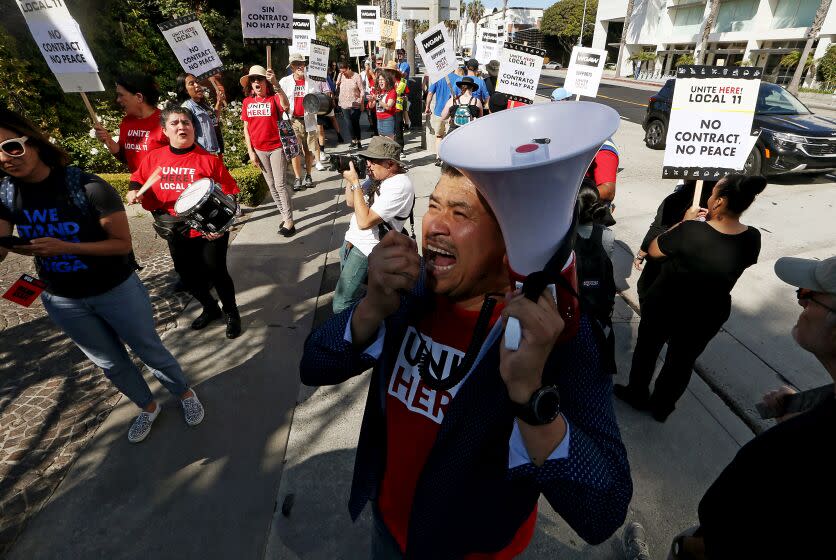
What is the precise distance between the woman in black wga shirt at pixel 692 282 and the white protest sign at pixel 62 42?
483cm

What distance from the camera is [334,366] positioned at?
53.7 inches

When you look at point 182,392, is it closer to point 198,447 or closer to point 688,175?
point 198,447

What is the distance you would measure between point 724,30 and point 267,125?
43069mm

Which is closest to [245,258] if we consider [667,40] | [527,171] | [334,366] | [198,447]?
[198,447]

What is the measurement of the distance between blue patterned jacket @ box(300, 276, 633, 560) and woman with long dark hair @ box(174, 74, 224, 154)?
4.50 metres

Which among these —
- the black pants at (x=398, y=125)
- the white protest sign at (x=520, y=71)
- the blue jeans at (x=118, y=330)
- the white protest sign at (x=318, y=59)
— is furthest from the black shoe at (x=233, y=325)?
the white protest sign at (x=318, y=59)

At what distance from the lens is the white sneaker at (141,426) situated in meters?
2.84

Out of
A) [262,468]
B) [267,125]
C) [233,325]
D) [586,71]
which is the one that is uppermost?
[586,71]

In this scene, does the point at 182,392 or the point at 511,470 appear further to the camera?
the point at 182,392

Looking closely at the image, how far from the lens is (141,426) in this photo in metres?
2.89

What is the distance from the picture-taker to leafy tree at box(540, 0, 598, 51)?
55.2 meters

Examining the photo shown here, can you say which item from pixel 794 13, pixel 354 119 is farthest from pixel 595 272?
pixel 794 13

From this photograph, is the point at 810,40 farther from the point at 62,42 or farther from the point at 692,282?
the point at 62,42

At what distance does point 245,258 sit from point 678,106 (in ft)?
15.5
